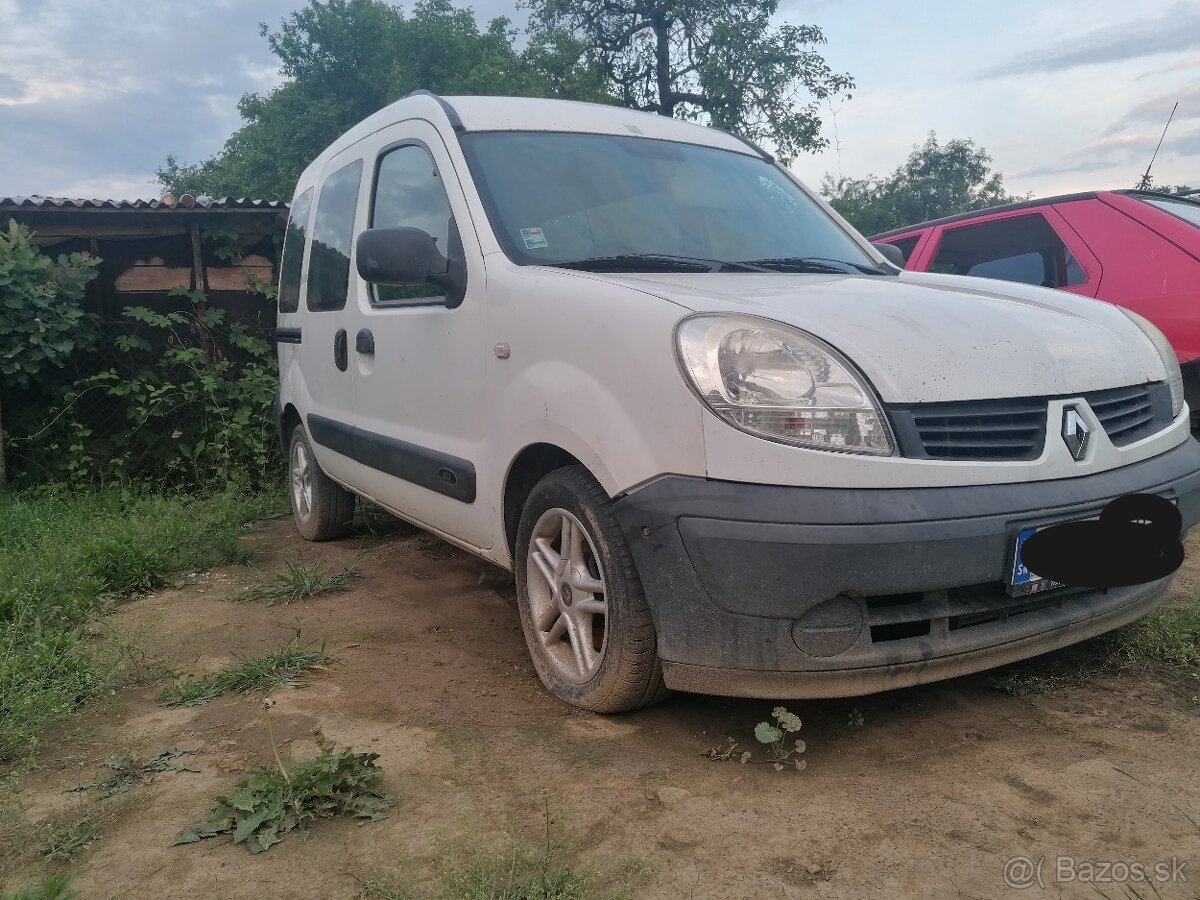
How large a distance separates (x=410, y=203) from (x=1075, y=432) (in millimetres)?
2427

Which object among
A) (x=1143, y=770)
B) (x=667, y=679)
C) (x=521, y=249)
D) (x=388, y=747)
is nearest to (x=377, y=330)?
(x=521, y=249)

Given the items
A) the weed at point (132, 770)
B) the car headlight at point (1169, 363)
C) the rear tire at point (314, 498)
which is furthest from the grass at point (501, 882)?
the rear tire at point (314, 498)

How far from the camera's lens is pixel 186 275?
738 cm

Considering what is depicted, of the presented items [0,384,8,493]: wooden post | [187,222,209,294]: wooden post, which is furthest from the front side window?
[0,384,8,493]: wooden post

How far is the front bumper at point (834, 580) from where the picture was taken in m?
2.01

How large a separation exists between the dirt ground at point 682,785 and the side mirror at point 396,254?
1.29 m

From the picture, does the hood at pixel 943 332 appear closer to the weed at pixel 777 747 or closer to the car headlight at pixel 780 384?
the car headlight at pixel 780 384

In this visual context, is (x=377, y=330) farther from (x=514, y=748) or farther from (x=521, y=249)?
(x=514, y=748)

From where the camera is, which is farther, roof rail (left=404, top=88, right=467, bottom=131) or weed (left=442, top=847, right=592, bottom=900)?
roof rail (left=404, top=88, right=467, bottom=131)

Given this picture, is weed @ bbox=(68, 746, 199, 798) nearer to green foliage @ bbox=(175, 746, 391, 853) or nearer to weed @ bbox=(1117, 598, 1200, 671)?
green foliage @ bbox=(175, 746, 391, 853)

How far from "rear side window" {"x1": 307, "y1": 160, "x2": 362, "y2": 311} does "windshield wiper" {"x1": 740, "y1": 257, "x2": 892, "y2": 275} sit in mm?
1930

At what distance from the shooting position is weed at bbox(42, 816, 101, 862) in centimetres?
199

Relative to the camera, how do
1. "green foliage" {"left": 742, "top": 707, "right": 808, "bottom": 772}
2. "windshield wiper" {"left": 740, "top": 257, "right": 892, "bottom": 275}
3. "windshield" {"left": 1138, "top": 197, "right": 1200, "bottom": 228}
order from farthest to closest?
"windshield" {"left": 1138, "top": 197, "right": 1200, "bottom": 228} < "windshield wiper" {"left": 740, "top": 257, "right": 892, "bottom": 275} < "green foliage" {"left": 742, "top": 707, "right": 808, "bottom": 772}

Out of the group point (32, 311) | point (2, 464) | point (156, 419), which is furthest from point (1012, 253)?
point (2, 464)
